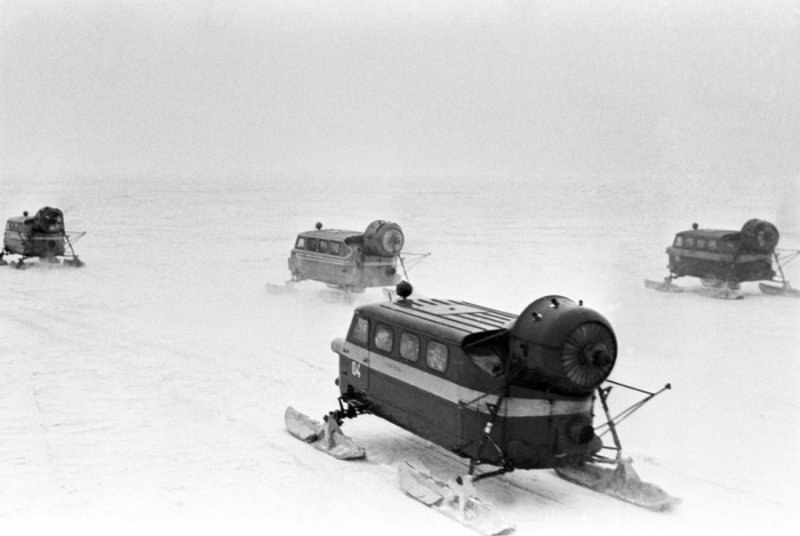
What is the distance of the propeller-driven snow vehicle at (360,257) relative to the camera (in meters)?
29.1

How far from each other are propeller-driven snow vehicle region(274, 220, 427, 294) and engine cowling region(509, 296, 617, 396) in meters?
16.8

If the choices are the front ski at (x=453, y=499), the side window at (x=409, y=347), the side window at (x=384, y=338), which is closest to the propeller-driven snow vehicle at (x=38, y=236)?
the side window at (x=384, y=338)

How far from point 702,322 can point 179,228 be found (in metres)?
44.0

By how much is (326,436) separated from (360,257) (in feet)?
50.1

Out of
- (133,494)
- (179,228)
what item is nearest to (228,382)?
(133,494)

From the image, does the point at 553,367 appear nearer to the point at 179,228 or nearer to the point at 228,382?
the point at 228,382

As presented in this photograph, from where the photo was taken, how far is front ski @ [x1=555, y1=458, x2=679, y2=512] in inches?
472

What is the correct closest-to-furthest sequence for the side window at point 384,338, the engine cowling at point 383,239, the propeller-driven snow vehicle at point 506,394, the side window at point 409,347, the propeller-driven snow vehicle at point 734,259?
the propeller-driven snow vehicle at point 506,394, the side window at point 409,347, the side window at point 384,338, the engine cowling at point 383,239, the propeller-driven snow vehicle at point 734,259

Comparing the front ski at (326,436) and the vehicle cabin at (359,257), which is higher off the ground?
the vehicle cabin at (359,257)

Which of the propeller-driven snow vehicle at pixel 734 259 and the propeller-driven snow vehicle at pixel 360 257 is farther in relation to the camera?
the propeller-driven snow vehicle at pixel 734 259

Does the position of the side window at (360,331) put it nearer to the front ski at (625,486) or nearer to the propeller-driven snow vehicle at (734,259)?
the front ski at (625,486)

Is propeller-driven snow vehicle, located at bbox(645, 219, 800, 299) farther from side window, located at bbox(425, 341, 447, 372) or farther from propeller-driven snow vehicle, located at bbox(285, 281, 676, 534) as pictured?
side window, located at bbox(425, 341, 447, 372)

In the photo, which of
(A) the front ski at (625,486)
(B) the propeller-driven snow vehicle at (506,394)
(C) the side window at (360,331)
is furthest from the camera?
(C) the side window at (360,331)

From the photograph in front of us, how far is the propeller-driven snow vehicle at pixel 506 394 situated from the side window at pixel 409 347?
1.1 inches
